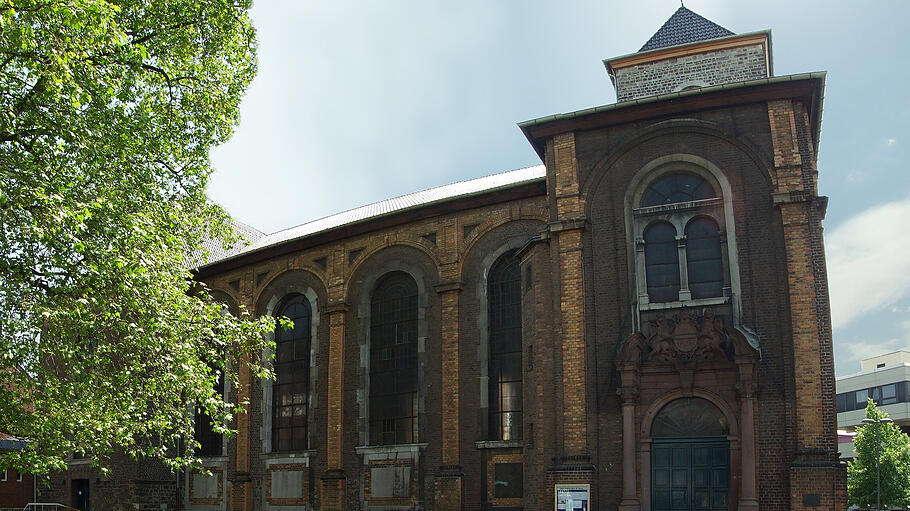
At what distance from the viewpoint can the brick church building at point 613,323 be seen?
18141mm

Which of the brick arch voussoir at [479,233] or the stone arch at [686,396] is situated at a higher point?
the brick arch voussoir at [479,233]

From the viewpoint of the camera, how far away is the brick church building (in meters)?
18.1

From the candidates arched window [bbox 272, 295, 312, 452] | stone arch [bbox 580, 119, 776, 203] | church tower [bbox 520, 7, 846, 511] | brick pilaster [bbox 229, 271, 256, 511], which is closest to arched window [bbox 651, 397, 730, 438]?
church tower [bbox 520, 7, 846, 511]

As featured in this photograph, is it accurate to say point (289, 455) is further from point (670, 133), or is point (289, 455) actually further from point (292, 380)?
point (670, 133)

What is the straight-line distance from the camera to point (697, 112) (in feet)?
66.1

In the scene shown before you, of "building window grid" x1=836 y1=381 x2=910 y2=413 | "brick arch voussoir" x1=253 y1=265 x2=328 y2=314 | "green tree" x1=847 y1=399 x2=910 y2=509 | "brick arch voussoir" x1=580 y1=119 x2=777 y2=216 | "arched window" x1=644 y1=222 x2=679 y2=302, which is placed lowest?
"green tree" x1=847 y1=399 x2=910 y2=509

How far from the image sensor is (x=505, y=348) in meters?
23.9

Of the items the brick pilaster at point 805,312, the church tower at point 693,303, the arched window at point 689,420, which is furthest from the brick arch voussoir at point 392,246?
the brick pilaster at point 805,312

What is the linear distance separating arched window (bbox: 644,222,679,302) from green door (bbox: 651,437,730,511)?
319cm

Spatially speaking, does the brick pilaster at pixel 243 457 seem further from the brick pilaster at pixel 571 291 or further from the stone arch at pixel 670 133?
the stone arch at pixel 670 133

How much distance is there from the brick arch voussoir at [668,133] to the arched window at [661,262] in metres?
1.64

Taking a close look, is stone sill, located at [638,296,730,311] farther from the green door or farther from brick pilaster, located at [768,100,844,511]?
the green door

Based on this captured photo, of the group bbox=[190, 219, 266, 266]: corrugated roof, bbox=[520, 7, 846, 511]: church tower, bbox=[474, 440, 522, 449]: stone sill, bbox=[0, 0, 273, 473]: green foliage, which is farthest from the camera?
bbox=[190, 219, 266, 266]: corrugated roof

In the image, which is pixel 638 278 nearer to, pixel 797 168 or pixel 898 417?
pixel 797 168
